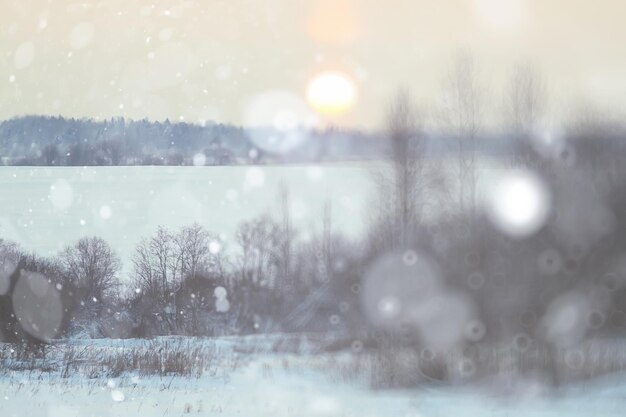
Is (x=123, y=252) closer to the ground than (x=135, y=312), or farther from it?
farther from it

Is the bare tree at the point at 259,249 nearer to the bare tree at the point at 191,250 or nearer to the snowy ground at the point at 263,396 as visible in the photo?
the bare tree at the point at 191,250

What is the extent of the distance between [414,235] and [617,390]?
555 centimetres

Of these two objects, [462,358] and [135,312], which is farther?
[135,312]

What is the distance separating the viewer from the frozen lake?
1873 cm

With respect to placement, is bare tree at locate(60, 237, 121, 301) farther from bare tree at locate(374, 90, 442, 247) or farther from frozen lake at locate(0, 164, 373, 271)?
bare tree at locate(374, 90, 442, 247)

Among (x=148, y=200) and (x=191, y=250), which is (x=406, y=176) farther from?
(x=148, y=200)

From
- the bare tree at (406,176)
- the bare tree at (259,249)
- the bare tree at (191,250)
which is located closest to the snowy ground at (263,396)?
the bare tree at (406,176)

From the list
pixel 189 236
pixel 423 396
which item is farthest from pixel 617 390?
pixel 189 236

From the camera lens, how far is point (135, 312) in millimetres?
16812

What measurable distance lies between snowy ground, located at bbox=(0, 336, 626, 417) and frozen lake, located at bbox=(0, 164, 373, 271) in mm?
6492

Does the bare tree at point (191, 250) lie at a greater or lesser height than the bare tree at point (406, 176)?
lesser

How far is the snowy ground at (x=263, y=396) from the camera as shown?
8.98 meters

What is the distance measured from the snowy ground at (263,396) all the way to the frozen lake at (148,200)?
256 inches

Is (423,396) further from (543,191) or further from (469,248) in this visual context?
(543,191)
